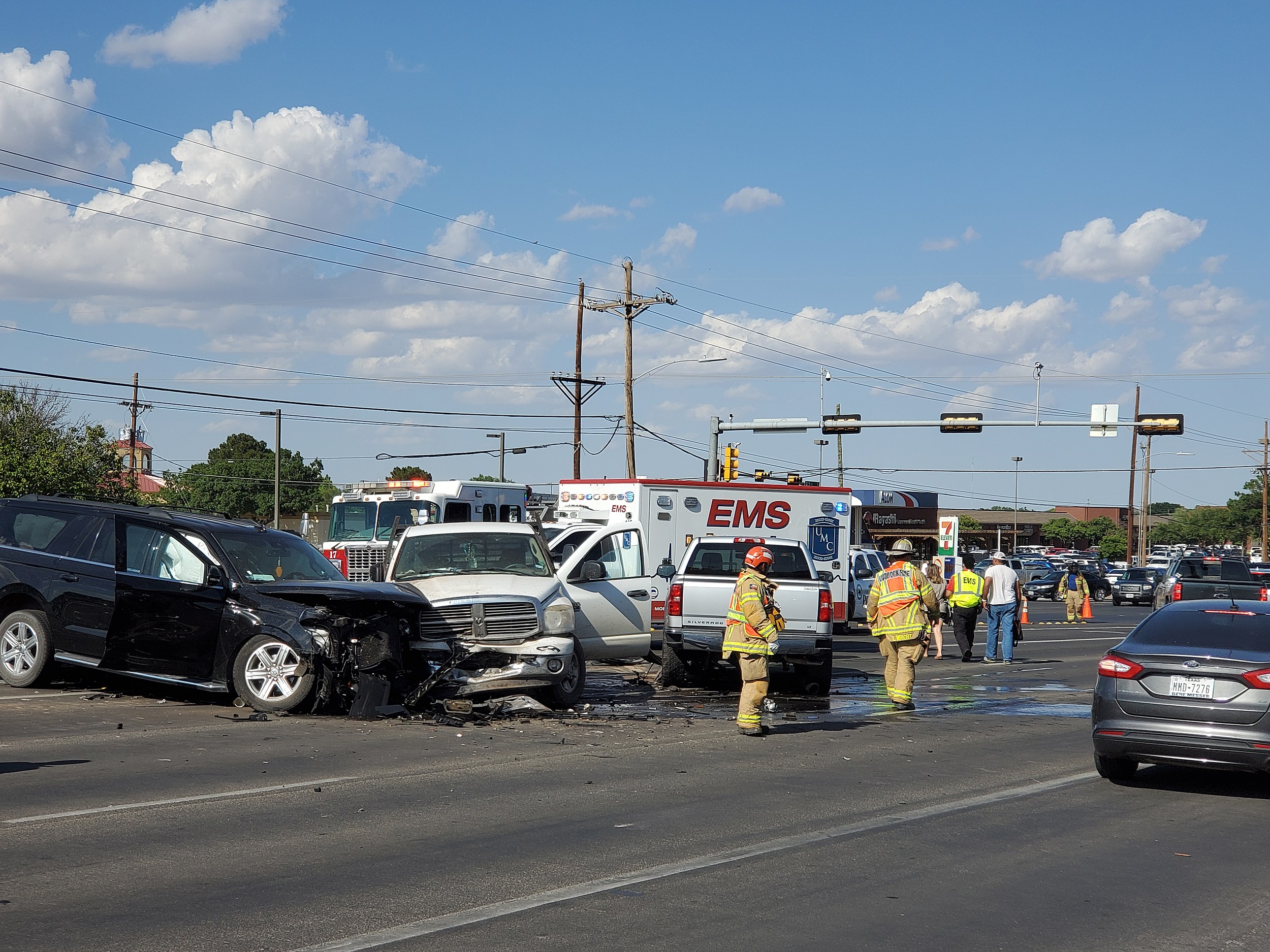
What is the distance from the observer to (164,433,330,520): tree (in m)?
104

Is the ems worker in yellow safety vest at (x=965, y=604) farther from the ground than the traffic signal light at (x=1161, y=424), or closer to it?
closer to it

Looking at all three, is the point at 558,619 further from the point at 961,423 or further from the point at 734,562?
the point at 961,423

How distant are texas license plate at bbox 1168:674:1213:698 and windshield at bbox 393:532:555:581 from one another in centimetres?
715

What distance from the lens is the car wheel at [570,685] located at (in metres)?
13.1

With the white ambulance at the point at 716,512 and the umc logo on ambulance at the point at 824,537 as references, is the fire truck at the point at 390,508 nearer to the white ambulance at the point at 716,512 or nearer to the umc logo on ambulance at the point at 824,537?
the white ambulance at the point at 716,512

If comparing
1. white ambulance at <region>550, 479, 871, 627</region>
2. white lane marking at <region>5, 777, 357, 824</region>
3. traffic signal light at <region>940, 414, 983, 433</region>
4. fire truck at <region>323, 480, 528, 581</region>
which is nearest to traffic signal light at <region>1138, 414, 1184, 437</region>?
traffic signal light at <region>940, 414, 983, 433</region>

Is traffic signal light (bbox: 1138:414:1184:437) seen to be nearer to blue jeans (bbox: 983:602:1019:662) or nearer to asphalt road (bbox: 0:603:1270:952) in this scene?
blue jeans (bbox: 983:602:1019:662)

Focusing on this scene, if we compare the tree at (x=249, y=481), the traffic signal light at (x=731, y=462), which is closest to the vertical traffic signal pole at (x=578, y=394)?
the traffic signal light at (x=731, y=462)

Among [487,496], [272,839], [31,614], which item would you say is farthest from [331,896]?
[487,496]

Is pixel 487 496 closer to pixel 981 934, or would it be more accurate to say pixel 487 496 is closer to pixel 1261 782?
pixel 1261 782

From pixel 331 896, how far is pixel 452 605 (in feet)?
23.0

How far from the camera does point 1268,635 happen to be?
365 inches

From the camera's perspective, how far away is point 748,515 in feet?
79.0

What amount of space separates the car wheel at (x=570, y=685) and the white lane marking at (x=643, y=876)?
4.98m
